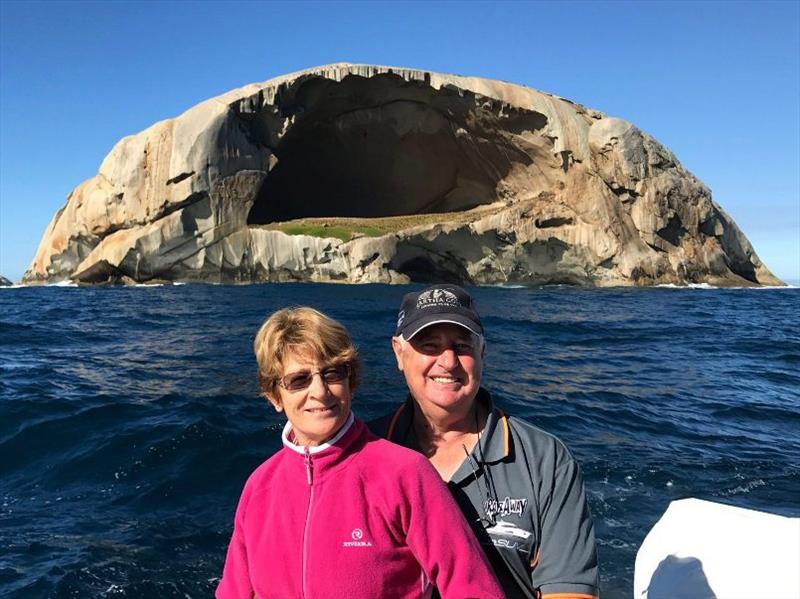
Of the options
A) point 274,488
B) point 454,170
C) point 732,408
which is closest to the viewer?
point 274,488

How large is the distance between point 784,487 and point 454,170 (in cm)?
4177

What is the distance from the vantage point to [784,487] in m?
5.57

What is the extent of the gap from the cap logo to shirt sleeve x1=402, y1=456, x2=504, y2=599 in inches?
27.2

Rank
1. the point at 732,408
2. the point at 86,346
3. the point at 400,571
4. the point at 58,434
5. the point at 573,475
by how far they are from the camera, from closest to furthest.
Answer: the point at 400,571
the point at 573,475
the point at 58,434
the point at 732,408
the point at 86,346

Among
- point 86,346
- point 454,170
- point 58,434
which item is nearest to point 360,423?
point 58,434

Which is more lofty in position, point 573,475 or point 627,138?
point 627,138

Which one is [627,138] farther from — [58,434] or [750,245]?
[58,434]

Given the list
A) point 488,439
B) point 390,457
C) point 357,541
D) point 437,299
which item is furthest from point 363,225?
point 357,541

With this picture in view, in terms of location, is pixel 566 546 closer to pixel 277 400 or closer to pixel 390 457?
pixel 390 457

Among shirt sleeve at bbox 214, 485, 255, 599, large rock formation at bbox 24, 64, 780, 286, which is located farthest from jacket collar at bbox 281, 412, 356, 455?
large rock formation at bbox 24, 64, 780, 286

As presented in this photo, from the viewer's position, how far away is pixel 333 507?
1875 millimetres

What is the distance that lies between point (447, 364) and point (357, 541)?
28.2 inches

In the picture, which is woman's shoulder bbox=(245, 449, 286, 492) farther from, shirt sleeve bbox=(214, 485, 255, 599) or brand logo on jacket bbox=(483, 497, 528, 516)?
brand logo on jacket bbox=(483, 497, 528, 516)

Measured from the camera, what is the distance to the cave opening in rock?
126 ft
